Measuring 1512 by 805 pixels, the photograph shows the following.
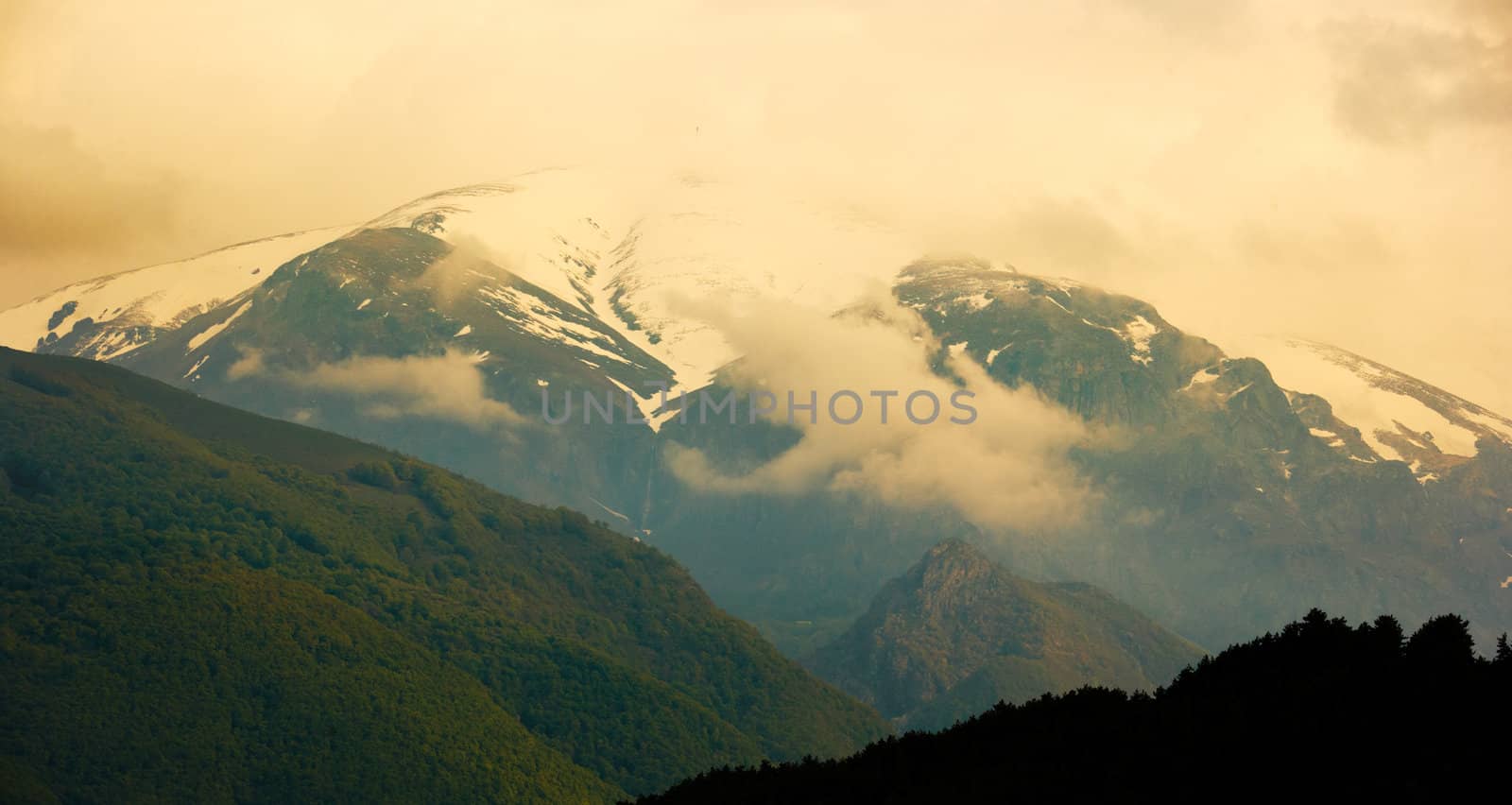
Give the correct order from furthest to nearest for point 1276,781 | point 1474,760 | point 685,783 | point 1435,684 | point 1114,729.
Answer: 1. point 685,783
2. point 1114,729
3. point 1435,684
4. point 1276,781
5. point 1474,760

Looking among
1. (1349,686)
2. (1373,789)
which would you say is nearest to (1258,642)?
(1349,686)

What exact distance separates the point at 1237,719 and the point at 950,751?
3223 cm

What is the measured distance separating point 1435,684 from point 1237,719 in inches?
446

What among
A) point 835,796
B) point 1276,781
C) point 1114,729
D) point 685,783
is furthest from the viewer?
point 685,783

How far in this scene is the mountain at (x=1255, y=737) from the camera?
106188 mm

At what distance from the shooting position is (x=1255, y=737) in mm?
115000

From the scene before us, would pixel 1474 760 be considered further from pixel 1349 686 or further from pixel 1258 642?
pixel 1258 642

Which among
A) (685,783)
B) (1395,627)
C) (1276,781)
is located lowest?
(685,783)

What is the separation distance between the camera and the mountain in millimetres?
106188

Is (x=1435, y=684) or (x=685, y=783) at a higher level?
(x=1435, y=684)

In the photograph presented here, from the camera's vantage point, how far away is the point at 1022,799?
394ft

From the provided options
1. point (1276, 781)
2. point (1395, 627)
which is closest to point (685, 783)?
point (1395, 627)

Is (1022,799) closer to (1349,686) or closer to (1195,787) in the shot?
(1195,787)

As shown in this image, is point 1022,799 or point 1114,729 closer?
point 1022,799
